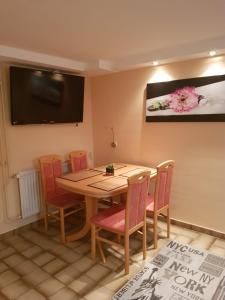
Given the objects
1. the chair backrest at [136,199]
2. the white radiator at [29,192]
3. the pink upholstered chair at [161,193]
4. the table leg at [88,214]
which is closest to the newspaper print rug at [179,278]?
the pink upholstered chair at [161,193]

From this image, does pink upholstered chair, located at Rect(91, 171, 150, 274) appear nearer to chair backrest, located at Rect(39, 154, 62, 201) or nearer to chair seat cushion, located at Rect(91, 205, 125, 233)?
chair seat cushion, located at Rect(91, 205, 125, 233)

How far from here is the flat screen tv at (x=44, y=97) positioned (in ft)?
9.84

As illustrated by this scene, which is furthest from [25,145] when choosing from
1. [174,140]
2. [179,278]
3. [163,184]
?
[179,278]

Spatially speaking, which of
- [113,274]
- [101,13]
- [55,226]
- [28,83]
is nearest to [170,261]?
[113,274]

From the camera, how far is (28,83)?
3.07m

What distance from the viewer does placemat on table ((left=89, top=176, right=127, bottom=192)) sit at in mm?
2551

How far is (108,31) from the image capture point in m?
2.31

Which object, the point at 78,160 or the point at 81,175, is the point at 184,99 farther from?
the point at 78,160

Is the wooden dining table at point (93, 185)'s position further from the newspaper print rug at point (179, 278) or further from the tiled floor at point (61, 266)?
the newspaper print rug at point (179, 278)

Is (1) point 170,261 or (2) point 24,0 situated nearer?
(2) point 24,0

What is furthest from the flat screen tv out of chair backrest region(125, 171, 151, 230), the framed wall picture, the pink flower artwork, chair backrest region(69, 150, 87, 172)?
chair backrest region(125, 171, 151, 230)

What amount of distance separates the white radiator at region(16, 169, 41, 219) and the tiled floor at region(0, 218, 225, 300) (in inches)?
12.0

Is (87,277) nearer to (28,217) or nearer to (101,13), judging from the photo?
(28,217)

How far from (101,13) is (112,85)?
1940 millimetres
